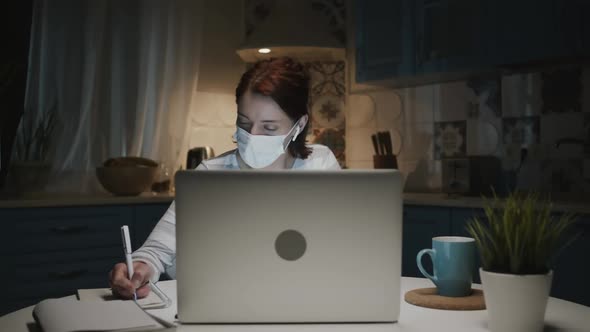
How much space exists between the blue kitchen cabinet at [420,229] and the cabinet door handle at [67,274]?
56.7 inches

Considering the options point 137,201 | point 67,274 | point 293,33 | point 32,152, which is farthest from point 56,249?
point 293,33

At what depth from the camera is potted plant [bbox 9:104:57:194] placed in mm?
3129

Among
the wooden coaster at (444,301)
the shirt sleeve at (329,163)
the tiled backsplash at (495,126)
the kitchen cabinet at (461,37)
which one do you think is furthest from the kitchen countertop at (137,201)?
the wooden coaster at (444,301)

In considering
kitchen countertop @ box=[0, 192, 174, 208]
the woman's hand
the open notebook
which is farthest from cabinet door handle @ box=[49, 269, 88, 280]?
the open notebook

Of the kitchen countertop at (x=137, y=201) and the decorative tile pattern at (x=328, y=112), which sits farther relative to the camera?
the decorative tile pattern at (x=328, y=112)

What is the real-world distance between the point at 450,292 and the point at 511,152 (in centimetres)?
202

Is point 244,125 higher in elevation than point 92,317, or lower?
higher

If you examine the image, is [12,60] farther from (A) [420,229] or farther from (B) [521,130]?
(B) [521,130]

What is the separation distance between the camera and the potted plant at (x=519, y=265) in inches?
38.6

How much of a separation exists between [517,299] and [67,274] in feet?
7.85

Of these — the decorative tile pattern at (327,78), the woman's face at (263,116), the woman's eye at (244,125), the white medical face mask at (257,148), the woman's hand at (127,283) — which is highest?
the decorative tile pattern at (327,78)

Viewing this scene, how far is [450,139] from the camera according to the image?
341cm

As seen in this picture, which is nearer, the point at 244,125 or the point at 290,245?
the point at 290,245

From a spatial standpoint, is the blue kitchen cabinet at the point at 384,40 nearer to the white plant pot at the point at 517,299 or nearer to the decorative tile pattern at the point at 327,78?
the decorative tile pattern at the point at 327,78
